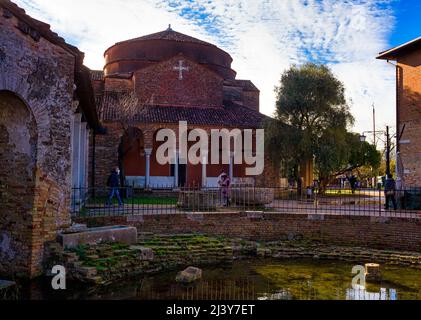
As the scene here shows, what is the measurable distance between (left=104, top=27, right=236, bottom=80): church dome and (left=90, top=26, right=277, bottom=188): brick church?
0.07m

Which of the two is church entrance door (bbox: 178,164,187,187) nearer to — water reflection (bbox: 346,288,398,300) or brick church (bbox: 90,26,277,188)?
brick church (bbox: 90,26,277,188)

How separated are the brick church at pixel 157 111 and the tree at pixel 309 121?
2.39 metres

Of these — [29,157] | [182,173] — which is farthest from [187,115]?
[29,157]

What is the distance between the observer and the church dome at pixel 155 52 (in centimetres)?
2784

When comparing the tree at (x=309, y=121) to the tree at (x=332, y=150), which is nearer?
the tree at (x=332, y=150)

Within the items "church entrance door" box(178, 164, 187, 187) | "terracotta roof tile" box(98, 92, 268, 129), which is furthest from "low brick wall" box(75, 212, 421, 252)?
"church entrance door" box(178, 164, 187, 187)

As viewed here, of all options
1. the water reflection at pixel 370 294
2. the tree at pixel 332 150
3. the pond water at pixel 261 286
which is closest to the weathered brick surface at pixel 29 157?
the pond water at pixel 261 286

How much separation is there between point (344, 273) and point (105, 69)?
82.2ft

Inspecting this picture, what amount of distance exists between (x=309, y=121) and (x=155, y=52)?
12.4 m

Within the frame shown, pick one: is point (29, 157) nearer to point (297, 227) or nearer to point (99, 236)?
point (99, 236)

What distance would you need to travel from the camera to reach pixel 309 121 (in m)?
21.3

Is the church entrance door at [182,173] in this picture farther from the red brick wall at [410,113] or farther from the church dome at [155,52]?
the red brick wall at [410,113]

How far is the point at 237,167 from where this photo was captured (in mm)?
25391
